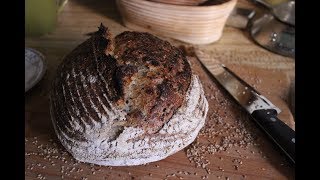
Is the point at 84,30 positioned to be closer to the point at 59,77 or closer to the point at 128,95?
the point at 59,77

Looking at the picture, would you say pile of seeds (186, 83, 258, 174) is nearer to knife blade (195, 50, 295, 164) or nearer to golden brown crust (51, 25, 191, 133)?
knife blade (195, 50, 295, 164)

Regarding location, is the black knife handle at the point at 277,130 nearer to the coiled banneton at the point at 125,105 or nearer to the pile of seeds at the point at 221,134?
the pile of seeds at the point at 221,134

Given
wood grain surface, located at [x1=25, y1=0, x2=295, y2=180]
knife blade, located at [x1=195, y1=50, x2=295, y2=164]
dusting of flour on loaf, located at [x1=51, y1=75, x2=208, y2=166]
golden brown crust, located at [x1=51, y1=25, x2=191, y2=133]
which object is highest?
golden brown crust, located at [x1=51, y1=25, x2=191, y2=133]

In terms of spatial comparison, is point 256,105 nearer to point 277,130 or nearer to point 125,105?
point 277,130

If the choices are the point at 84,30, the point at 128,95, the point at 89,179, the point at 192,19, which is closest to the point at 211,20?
the point at 192,19

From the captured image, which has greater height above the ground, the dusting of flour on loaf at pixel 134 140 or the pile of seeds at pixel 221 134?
the dusting of flour on loaf at pixel 134 140

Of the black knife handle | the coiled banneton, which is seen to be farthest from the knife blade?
the coiled banneton

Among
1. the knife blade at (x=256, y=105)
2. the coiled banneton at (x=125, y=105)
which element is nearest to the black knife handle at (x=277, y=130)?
the knife blade at (x=256, y=105)

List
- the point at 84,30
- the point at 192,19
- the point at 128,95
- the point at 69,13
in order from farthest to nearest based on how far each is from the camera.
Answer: the point at 69,13 < the point at 84,30 < the point at 192,19 < the point at 128,95
